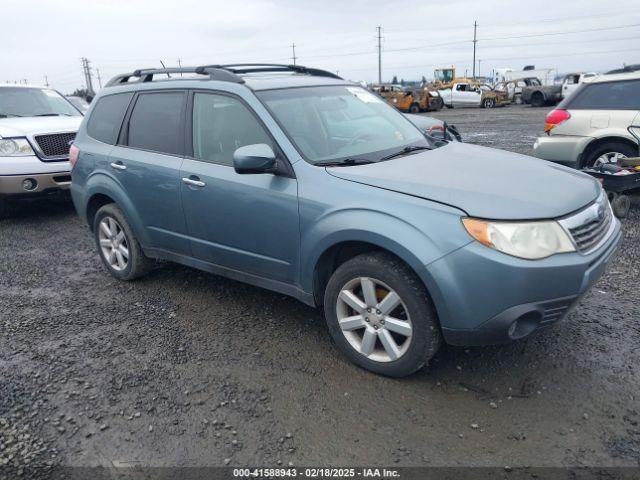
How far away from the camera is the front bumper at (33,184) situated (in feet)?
23.5

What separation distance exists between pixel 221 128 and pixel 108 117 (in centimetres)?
155

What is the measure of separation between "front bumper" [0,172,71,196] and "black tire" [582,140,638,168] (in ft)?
23.0

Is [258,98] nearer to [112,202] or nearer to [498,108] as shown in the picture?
[112,202]

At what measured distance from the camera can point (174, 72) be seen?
15.2ft

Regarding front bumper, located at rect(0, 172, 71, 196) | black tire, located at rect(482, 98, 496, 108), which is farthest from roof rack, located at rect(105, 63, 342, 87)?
black tire, located at rect(482, 98, 496, 108)

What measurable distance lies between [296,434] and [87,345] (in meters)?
1.86

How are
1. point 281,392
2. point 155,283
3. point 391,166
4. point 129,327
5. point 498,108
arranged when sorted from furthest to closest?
point 498,108 → point 155,283 → point 129,327 → point 391,166 → point 281,392

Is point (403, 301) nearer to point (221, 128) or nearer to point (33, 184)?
point (221, 128)

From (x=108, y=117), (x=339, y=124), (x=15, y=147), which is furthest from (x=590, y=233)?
(x=15, y=147)

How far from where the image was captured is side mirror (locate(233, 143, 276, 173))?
3.38 metres

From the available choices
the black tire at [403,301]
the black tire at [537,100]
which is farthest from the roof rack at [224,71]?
the black tire at [537,100]

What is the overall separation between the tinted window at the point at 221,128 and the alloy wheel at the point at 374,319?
1.17 meters

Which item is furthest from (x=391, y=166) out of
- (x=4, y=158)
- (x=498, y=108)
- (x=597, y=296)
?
(x=498, y=108)

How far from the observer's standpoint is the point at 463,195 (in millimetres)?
2984
